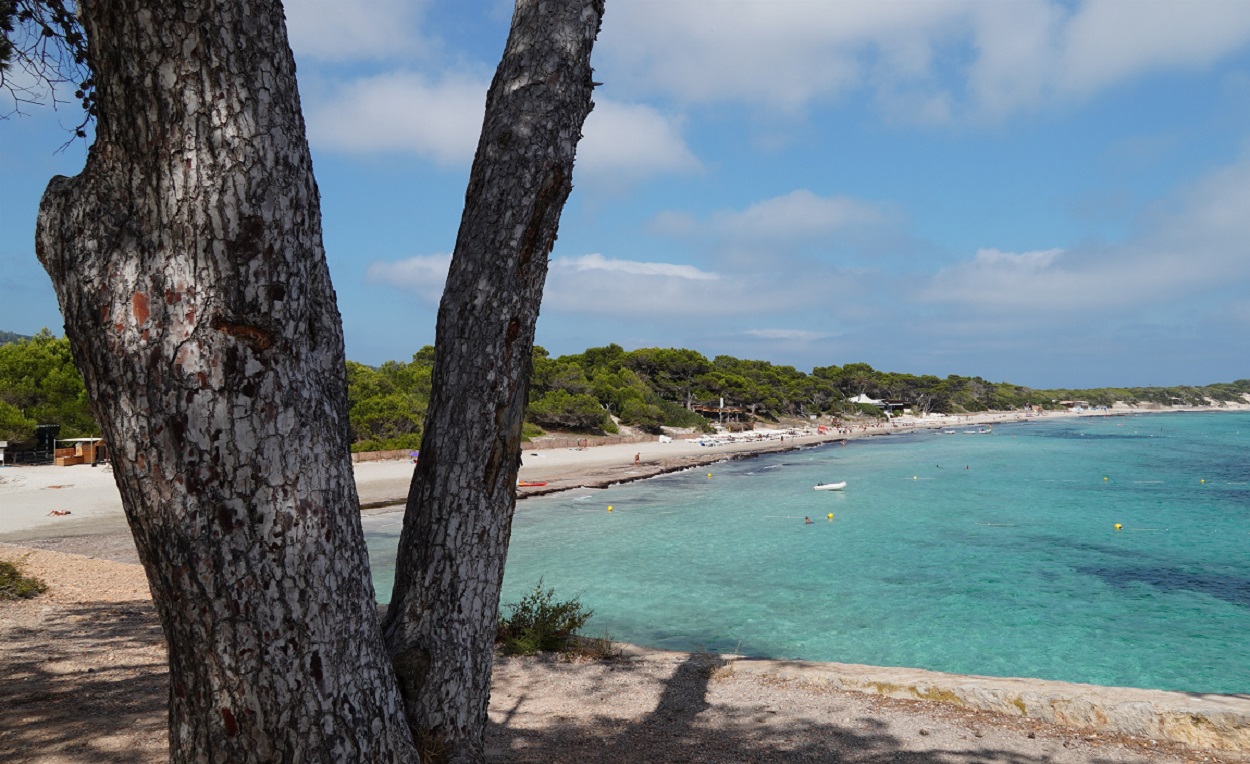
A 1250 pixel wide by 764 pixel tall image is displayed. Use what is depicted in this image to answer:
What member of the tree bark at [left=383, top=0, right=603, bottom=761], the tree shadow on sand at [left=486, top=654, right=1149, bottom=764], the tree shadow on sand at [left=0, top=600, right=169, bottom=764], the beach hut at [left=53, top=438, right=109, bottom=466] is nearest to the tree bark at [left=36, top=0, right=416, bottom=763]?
the tree bark at [left=383, top=0, right=603, bottom=761]

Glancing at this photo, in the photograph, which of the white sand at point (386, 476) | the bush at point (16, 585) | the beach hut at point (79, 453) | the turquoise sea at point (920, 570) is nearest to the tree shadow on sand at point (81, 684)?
the bush at point (16, 585)

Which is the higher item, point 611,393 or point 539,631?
point 611,393

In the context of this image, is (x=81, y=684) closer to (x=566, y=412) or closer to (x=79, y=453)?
(x=79, y=453)

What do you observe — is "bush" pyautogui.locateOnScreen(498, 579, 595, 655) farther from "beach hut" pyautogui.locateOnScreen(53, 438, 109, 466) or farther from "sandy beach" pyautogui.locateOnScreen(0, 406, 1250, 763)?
"beach hut" pyautogui.locateOnScreen(53, 438, 109, 466)

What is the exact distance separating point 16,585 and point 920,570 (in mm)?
16192

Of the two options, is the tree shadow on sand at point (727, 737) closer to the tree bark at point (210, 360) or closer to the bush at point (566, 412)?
the tree bark at point (210, 360)

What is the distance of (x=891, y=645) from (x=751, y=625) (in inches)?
85.2

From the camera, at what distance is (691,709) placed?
566 centimetres

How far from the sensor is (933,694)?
6.04 metres

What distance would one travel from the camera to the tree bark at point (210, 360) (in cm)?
167

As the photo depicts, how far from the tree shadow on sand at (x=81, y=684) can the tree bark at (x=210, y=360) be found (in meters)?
2.82

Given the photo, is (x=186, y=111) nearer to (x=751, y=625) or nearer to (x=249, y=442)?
(x=249, y=442)

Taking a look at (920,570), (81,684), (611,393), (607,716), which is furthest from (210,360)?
(611,393)

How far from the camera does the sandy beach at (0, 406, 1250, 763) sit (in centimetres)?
446
